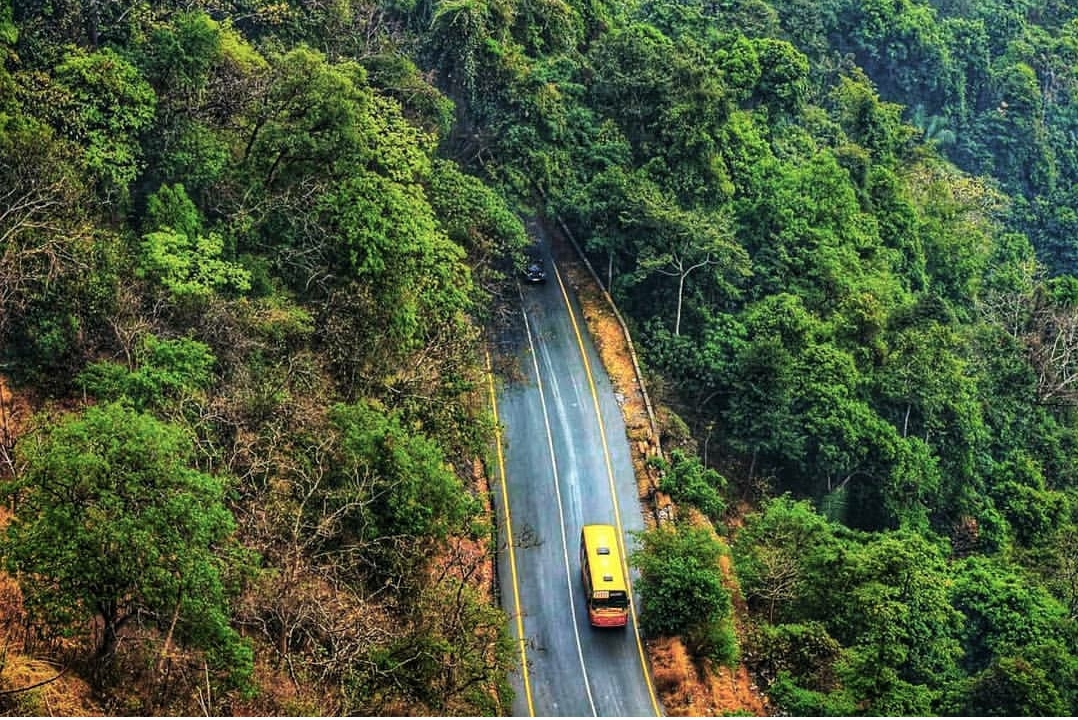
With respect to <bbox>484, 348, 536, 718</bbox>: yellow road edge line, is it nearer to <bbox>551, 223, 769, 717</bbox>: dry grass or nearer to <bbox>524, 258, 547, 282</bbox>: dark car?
<bbox>551, 223, 769, 717</bbox>: dry grass

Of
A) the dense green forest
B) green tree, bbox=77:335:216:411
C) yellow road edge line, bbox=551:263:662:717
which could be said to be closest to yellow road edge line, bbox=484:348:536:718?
the dense green forest

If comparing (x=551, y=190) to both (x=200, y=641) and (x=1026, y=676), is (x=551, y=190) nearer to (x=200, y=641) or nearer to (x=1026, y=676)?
(x=1026, y=676)

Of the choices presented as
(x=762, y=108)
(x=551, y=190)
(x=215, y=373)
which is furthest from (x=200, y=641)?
(x=762, y=108)

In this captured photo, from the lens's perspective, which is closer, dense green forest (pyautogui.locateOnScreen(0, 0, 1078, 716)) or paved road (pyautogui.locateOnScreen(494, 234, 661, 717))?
dense green forest (pyautogui.locateOnScreen(0, 0, 1078, 716))

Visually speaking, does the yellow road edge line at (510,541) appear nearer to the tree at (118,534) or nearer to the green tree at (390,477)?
the green tree at (390,477)

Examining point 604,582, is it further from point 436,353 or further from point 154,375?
point 154,375

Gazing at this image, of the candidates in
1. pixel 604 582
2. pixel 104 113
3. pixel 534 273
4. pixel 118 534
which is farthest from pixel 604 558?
pixel 104 113

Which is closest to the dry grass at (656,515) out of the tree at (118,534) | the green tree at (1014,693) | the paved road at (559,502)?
the paved road at (559,502)
